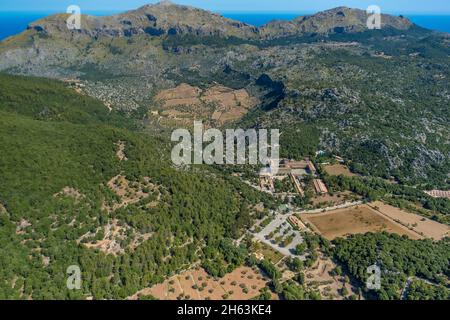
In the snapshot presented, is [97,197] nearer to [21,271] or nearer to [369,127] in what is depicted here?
[21,271]

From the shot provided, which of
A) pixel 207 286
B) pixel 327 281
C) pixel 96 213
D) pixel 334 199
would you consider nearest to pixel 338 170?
pixel 334 199

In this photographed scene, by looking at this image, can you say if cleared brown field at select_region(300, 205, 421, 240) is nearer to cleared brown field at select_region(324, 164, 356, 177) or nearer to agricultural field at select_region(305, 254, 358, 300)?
agricultural field at select_region(305, 254, 358, 300)

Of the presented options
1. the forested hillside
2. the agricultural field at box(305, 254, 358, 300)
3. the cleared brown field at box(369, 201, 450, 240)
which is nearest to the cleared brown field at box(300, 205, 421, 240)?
the cleared brown field at box(369, 201, 450, 240)

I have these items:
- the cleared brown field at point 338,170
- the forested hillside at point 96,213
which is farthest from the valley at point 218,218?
the cleared brown field at point 338,170

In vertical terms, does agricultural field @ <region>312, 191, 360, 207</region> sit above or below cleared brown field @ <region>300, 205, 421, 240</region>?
above

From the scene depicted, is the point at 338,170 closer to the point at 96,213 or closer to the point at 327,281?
the point at 327,281

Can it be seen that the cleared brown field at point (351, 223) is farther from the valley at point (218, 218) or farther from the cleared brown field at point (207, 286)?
the cleared brown field at point (207, 286)

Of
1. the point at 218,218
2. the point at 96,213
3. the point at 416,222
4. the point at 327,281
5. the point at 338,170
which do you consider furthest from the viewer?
the point at 338,170
